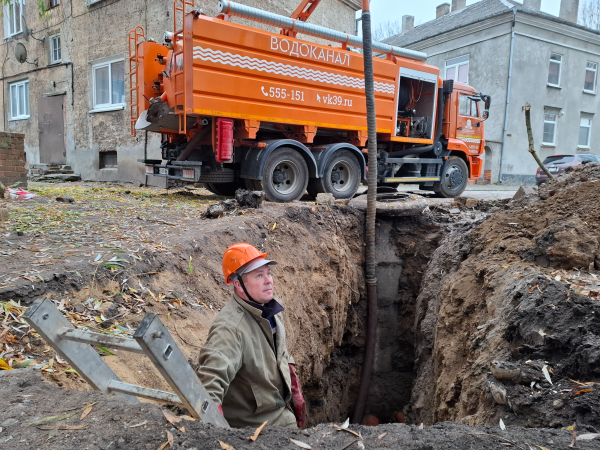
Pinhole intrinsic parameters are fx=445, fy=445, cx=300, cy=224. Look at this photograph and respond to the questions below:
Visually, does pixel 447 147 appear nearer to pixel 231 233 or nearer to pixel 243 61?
pixel 243 61

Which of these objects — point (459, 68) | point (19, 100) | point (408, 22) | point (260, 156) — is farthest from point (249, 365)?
point (408, 22)

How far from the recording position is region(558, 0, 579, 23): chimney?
24406 mm

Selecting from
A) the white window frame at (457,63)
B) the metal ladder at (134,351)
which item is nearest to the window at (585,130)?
the white window frame at (457,63)

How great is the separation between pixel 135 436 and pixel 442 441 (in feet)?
4.32

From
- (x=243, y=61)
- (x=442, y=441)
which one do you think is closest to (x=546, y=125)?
(x=243, y=61)

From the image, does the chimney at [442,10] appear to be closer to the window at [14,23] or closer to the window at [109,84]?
the window at [109,84]

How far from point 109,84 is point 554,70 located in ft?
67.7

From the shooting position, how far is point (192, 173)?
8.17 metres

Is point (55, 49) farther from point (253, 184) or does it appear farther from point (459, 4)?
point (459, 4)

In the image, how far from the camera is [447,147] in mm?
11250

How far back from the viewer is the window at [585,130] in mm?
23828

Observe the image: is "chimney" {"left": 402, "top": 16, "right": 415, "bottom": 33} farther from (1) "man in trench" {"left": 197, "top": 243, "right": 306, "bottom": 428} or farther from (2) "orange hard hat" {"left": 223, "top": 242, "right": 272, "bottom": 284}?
(1) "man in trench" {"left": 197, "top": 243, "right": 306, "bottom": 428}

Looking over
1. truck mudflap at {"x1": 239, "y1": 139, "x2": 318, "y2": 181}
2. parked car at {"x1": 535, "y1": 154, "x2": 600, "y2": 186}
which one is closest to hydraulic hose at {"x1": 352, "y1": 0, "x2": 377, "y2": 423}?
truck mudflap at {"x1": 239, "y1": 139, "x2": 318, "y2": 181}

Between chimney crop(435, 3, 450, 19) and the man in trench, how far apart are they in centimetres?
2956
